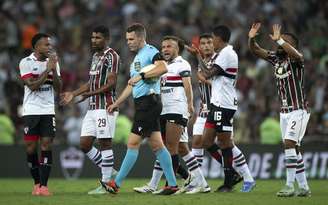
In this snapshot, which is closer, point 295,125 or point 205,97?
point 295,125

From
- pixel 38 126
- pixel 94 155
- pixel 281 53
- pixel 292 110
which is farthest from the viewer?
pixel 94 155

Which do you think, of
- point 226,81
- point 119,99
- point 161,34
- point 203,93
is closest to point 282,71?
point 226,81

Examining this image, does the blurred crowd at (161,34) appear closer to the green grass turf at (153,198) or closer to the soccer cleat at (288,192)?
the green grass turf at (153,198)

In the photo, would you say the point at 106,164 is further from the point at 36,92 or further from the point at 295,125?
the point at 295,125

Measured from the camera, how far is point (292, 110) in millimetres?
15906

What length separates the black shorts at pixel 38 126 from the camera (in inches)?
645

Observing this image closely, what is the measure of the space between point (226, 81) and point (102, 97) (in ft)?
7.28

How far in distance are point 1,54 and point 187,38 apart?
5.81m

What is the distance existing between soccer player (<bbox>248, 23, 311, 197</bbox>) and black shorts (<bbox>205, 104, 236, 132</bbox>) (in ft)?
3.41

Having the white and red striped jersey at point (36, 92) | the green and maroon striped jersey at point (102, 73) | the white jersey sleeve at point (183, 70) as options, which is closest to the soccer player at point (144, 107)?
the green and maroon striped jersey at point (102, 73)

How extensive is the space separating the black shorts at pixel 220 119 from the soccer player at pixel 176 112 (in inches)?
19.0

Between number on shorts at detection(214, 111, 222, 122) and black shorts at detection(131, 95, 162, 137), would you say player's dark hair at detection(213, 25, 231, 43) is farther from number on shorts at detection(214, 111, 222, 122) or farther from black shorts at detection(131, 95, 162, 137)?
black shorts at detection(131, 95, 162, 137)

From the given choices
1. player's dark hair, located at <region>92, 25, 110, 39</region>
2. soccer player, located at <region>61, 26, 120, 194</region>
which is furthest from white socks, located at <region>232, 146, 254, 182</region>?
player's dark hair, located at <region>92, 25, 110, 39</region>

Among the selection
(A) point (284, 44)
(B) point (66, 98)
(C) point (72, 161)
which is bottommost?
(C) point (72, 161)
